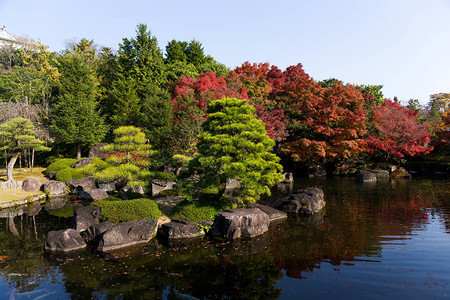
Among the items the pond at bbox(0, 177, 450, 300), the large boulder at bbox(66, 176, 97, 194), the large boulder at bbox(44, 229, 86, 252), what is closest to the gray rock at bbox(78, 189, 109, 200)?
the large boulder at bbox(66, 176, 97, 194)

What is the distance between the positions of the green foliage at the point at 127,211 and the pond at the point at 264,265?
2.15 metres

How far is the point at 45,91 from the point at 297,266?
1361 inches

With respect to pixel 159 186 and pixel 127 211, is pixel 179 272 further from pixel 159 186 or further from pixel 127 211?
pixel 159 186

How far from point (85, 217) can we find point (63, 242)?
86.5 inches

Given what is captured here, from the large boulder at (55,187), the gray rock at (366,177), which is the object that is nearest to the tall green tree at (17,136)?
the large boulder at (55,187)

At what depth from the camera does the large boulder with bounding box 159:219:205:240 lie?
1219 centimetres

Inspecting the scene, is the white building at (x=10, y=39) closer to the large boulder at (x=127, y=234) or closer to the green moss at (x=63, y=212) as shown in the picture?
the green moss at (x=63, y=212)

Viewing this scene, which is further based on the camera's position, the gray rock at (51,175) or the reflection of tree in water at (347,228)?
the gray rock at (51,175)

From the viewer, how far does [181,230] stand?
12.2 meters

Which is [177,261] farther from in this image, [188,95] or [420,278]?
[188,95]

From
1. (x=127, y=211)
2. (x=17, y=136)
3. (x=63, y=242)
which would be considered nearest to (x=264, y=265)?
(x=127, y=211)

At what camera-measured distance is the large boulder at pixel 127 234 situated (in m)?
Answer: 10.9

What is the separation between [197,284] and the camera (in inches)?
317

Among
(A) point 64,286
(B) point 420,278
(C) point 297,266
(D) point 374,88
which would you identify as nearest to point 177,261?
(A) point 64,286
